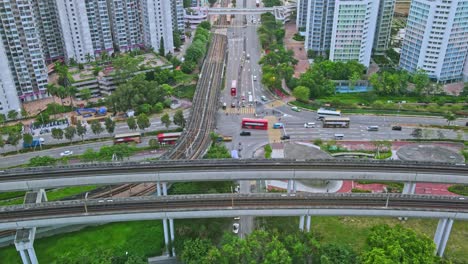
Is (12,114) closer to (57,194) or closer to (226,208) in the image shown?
(57,194)

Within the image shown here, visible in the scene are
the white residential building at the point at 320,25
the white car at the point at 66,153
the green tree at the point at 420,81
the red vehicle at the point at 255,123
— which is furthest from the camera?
the white residential building at the point at 320,25

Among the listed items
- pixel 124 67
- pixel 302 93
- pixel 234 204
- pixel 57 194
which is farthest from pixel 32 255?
pixel 302 93

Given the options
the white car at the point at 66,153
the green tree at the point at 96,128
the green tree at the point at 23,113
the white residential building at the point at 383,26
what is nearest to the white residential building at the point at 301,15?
the white residential building at the point at 383,26

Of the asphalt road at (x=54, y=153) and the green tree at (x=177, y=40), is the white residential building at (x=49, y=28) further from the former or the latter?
the asphalt road at (x=54, y=153)

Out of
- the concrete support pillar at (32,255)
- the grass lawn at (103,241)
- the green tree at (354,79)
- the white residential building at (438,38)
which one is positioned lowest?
the grass lawn at (103,241)

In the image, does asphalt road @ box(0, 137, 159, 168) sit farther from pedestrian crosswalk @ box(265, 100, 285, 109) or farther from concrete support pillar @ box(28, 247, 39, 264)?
pedestrian crosswalk @ box(265, 100, 285, 109)

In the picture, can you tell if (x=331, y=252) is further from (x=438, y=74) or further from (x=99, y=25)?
(x=99, y=25)

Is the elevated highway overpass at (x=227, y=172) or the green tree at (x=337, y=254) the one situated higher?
the elevated highway overpass at (x=227, y=172)
